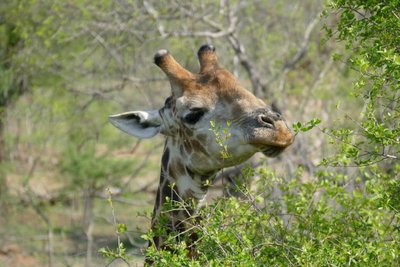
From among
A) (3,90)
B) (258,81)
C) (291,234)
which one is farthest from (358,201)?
(3,90)

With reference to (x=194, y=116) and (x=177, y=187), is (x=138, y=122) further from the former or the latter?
(x=177, y=187)

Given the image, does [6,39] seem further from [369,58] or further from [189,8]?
[369,58]

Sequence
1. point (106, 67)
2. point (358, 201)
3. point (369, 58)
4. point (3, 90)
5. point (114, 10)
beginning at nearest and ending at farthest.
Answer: point (369, 58)
point (358, 201)
point (114, 10)
point (106, 67)
point (3, 90)

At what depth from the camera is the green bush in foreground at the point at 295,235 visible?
4180 mm

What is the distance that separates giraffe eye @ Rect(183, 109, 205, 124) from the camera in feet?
18.0

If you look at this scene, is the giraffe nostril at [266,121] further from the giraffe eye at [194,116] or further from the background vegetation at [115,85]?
the background vegetation at [115,85]

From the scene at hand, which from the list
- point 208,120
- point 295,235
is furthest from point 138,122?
point 295,235

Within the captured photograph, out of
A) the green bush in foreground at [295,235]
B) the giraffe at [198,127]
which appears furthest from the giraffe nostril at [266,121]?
the green bush in foreground at [295,235]

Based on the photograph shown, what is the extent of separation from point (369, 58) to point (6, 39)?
36.7 ft

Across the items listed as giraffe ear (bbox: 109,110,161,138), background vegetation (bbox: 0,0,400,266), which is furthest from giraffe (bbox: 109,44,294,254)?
background vegetation (bbox: 0,0,400,266)

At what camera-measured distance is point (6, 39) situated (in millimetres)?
14656

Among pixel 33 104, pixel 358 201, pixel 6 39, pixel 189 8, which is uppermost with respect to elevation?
pixel 358 201

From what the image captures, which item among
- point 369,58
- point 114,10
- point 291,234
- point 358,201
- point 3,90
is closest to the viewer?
point 369,58

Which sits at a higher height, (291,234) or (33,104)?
(291,234)
